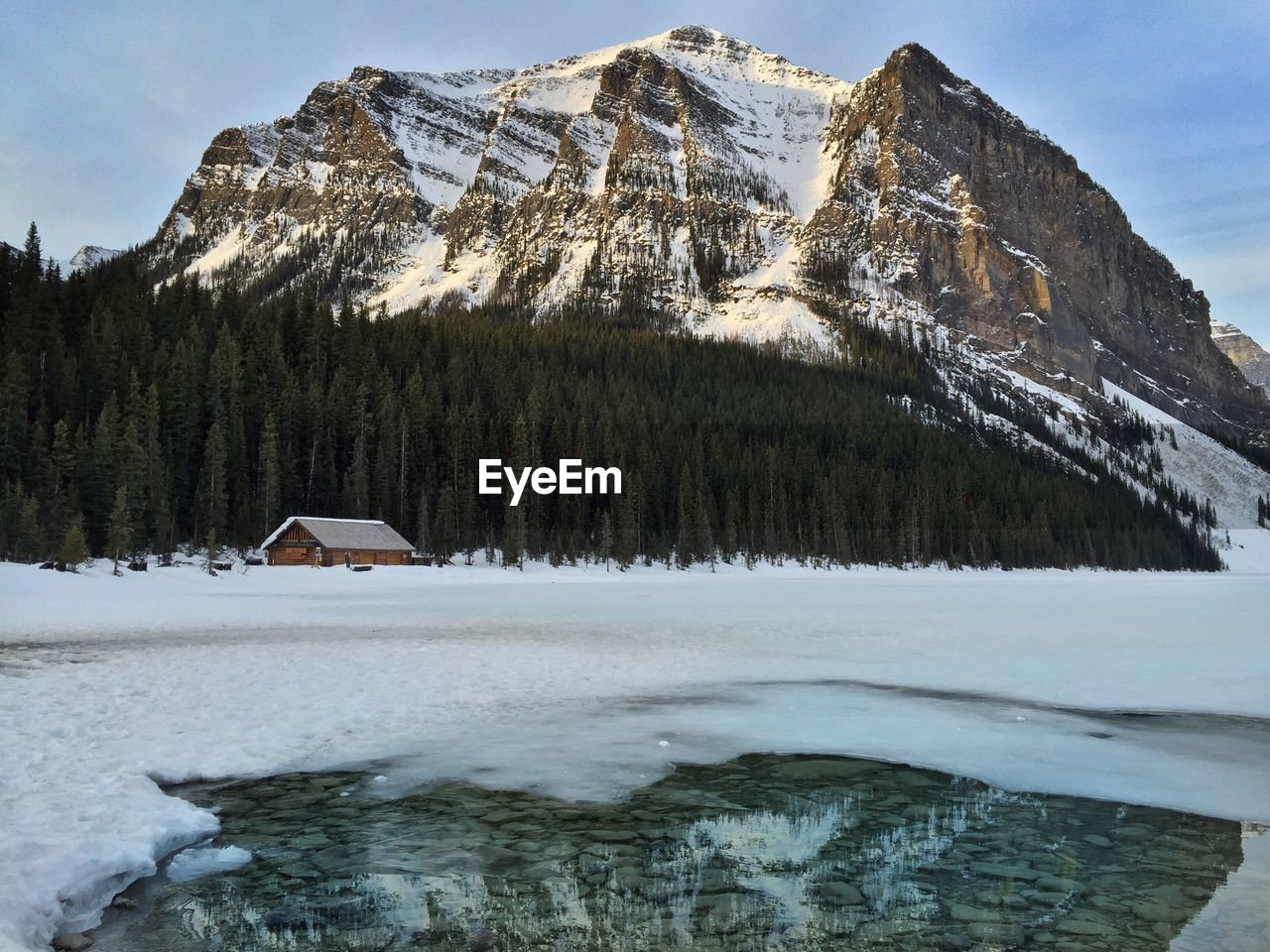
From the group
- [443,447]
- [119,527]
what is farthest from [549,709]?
[443,447]

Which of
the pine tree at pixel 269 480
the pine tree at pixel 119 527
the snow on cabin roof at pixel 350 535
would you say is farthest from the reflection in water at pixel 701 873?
the pine tree at pixel 269 480

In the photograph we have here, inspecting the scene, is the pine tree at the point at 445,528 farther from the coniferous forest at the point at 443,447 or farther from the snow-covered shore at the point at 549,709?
the snow-covered shore at the point at 549,709

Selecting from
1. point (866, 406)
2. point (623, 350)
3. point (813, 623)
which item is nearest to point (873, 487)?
point (866, 406)

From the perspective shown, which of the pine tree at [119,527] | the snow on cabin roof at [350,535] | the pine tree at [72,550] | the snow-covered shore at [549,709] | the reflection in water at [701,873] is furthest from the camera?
the snow on cabin roof at [350,535]

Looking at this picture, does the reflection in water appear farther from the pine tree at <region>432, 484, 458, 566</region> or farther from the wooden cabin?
the pine tree at <region>432, 484, 458, 566</region>

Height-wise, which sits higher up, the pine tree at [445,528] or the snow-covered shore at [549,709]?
the pine tree at [445,528]

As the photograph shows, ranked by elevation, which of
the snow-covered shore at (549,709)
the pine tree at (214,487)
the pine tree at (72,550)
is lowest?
the snow-covered shore at (549,709)

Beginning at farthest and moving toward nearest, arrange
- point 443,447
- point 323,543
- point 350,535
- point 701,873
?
point 443,447
point 350,535
point 323,543
point 701,873

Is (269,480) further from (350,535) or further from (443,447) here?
(443,447)
